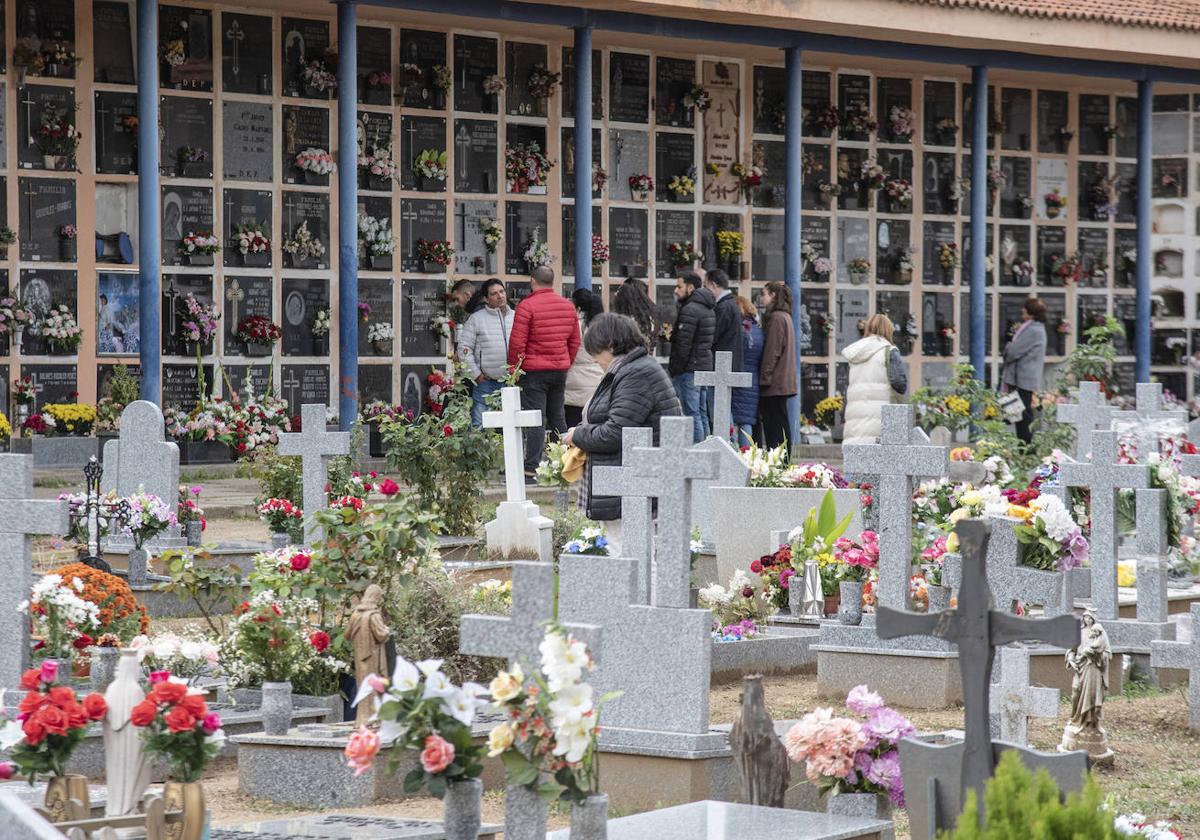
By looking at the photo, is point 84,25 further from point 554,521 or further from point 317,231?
point 554,521

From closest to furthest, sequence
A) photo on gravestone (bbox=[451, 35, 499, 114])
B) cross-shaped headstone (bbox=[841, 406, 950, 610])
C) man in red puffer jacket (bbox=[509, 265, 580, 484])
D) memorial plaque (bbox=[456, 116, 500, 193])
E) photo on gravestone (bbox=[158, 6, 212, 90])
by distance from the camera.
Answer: cross-shaped headstone (bbox=[841, 406, 950, 610]) < man in red puffer jacket (bbox=[509, 265, 580, 484]) < photo on gravestone (bbox=[158, 6, 212, 90]) < photo on gravestone (bbox=[451, 35, 499, 114]) < memorial plaque (bbox=[456, 116, 500, 193])

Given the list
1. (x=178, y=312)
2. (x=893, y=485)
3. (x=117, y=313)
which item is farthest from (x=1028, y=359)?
(x=893, y=485)

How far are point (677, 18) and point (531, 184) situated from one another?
6.81 feet

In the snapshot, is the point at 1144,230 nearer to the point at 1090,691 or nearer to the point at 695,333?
the point at 695,333

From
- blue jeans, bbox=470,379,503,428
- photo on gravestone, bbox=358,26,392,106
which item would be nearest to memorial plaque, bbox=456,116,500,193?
photo on gravestone, bbox=358,26,392,106

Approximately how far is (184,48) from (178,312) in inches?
79.6

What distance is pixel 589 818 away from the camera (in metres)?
4.36

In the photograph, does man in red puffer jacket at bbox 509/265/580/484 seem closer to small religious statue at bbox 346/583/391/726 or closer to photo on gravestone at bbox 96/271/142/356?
photo on gravestone at bbox 96/271/142/356

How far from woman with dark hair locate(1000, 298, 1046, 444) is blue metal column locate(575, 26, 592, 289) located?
169 inches

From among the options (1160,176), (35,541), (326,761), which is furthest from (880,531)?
(1160,176)

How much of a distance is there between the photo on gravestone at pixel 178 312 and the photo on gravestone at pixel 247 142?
949 mm

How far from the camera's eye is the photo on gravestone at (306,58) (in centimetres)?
1580

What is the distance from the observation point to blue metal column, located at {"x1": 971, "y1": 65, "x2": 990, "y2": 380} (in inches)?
711

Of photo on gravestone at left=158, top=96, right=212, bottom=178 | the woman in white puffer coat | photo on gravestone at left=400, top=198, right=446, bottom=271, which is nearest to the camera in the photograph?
the woman in white puffer coat
